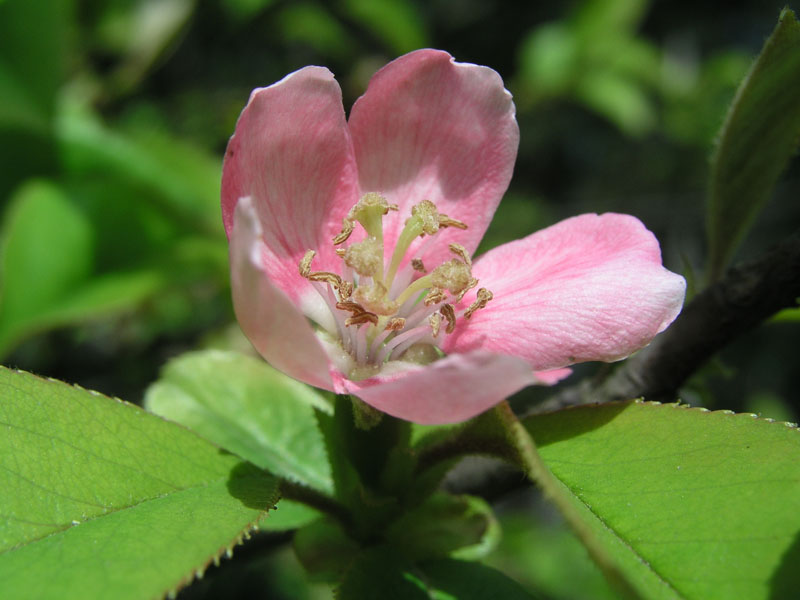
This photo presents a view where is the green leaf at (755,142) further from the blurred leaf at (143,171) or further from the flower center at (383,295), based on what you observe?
the blurred leaf at (143,171)

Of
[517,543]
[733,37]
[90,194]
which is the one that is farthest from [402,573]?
[733,37]

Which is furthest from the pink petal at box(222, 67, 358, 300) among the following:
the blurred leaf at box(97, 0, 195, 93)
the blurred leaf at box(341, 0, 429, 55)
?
the blurred leaf at box(341, 0, 429, 55)

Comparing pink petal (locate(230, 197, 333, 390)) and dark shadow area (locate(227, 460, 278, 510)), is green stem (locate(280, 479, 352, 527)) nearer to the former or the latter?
dark shadow area (locate(227, 460, 278, 510))

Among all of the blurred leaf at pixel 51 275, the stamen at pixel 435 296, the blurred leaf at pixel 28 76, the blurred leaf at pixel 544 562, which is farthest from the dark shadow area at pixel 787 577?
the blurred leaf at pixel 544 562

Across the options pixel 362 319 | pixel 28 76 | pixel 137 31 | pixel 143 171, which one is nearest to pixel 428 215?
pixel 362 319

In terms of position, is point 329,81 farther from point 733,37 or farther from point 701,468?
point 733,37

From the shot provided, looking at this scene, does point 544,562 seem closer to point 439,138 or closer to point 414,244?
point 414,244

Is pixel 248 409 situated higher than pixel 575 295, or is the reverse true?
pixel 575 295
